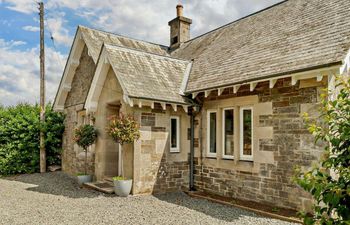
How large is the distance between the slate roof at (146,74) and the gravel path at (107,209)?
3188 millimetres

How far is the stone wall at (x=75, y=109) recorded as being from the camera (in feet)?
45.5

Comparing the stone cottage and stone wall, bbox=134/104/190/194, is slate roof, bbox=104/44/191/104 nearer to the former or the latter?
the stone cottage

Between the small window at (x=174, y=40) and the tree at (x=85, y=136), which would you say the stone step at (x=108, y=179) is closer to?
the tree at (x=85, y=136)

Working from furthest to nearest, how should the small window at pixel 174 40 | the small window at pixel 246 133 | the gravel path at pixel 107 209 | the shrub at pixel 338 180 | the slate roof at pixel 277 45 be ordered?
the small window at pixel 174 40, the small window at pixel 246 133, the slate roof at pixel 277 45, the gravel path at pixel 107 209, the shrub at pixel 338 180

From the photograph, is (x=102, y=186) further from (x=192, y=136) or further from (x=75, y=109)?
(x=75, y=109)

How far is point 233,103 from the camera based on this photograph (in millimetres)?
8852

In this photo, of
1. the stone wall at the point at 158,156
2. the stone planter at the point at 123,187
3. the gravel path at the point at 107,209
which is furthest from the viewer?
the stone wall at the point at 158,156

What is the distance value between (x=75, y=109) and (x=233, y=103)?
30.1 ft

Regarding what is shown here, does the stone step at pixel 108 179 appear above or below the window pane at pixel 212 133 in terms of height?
below

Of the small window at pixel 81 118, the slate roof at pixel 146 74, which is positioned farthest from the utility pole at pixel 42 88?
the slate roof at pixel 146 74

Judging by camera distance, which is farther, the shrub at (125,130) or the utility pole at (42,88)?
the utility pole at (42,88)

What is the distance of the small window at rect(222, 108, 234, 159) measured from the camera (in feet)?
29.9

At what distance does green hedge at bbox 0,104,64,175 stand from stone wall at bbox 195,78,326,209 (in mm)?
10153

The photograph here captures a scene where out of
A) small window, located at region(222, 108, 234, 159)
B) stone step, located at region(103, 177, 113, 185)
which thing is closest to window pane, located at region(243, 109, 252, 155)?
small window, located at region(222, 108, 234, 159)
